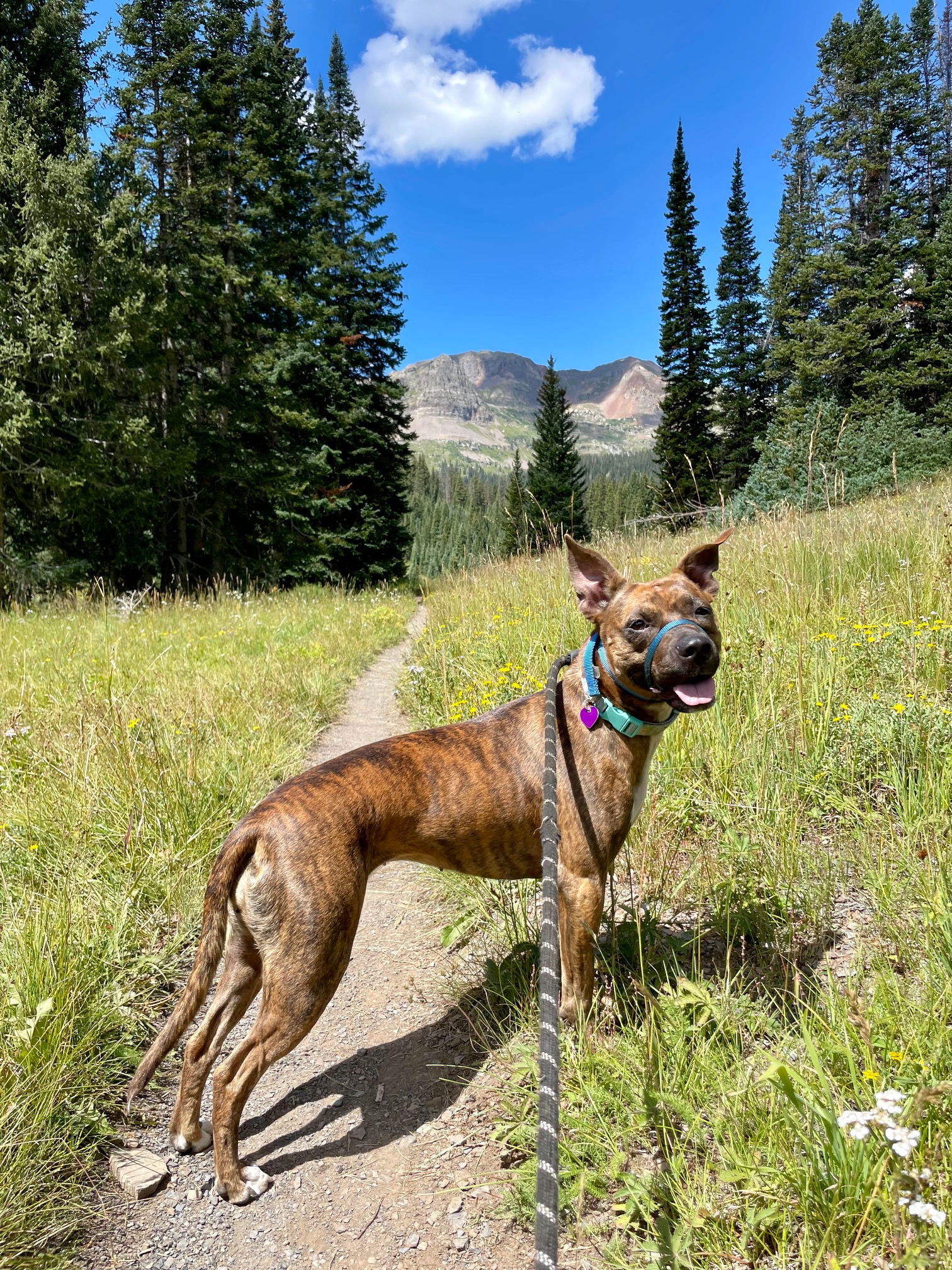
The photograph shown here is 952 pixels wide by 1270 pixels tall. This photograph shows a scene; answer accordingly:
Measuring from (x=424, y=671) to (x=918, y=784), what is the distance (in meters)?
4.42

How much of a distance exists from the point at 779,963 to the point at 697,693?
4.24 feet

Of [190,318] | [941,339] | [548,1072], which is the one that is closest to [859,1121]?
[548,1072]

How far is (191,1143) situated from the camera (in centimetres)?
219

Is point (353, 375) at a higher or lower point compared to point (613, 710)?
higher

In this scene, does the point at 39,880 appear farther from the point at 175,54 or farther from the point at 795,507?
the point at 175,54

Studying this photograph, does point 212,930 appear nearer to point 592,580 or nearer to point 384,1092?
point 384,1092

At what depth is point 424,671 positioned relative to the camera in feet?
21.6

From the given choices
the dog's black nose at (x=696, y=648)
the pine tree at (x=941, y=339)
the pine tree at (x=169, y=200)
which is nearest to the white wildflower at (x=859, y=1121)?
the dog's black nose at (x=696, y=648)

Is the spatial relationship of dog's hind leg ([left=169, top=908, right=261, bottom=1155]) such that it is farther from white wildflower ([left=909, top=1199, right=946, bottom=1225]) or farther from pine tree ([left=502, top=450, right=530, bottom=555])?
pine tree ([left=502, top=450, right=530, bottom=555])

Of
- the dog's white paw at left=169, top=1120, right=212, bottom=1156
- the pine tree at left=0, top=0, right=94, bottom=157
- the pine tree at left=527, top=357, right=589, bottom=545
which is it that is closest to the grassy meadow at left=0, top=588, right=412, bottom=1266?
the dog's white paw at left=169, top=1120, right=212, bottom=1156

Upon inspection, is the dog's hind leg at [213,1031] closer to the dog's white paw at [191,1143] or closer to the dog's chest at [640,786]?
the dog's white paw at [191,1143]

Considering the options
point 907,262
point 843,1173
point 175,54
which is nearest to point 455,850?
point 843,1173

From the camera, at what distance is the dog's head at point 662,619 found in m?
2.19

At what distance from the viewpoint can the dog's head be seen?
2.19 meters
